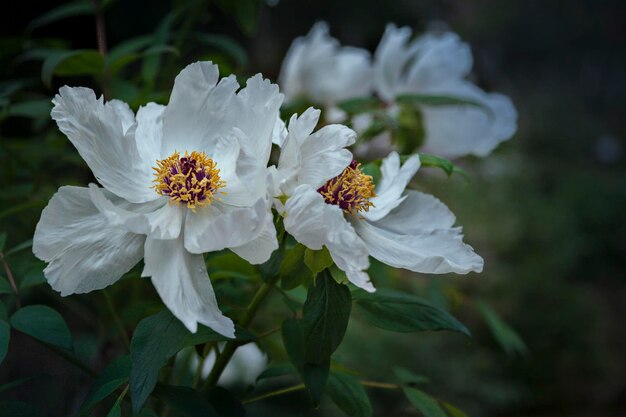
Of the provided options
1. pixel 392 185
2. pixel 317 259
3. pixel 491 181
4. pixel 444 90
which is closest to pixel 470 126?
pixel 444 90

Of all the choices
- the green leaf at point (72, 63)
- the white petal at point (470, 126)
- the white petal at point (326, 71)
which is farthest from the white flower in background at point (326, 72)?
the green leaf at point (72, 63)

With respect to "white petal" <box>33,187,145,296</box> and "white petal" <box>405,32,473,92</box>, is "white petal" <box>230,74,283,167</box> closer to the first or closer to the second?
"white petal" <box>33,187,145,296</box>

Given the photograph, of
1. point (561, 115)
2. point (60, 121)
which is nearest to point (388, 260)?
point (60, 121)

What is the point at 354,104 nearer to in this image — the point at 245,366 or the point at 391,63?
the point at 391,63

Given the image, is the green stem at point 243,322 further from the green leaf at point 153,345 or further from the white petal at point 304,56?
the white petal at point 304,56

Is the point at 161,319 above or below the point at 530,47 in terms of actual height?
above

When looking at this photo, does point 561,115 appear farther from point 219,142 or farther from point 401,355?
point 219,142
